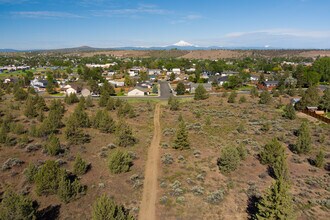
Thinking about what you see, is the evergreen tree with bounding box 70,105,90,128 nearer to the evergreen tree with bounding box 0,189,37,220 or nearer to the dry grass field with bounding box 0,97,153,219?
the dry grass field with bounding box 0,97,153,219

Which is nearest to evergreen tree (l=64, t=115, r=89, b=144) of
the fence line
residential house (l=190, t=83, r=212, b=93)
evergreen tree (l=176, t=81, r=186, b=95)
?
the fence line

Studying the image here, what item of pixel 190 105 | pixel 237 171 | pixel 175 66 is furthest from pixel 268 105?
pixel 175 66

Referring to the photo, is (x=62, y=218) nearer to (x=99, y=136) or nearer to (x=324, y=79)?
(x=99, y=136)

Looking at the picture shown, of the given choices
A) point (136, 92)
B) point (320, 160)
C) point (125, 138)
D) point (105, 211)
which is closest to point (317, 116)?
point (320, 160)

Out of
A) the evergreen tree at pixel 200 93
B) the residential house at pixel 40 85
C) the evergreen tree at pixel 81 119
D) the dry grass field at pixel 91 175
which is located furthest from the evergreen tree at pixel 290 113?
the residential house at pixel 40 85

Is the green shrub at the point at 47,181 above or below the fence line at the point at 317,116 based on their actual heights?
above

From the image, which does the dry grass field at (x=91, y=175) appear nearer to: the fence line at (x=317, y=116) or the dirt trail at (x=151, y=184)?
the dirt trail at (x=151, y=184)
